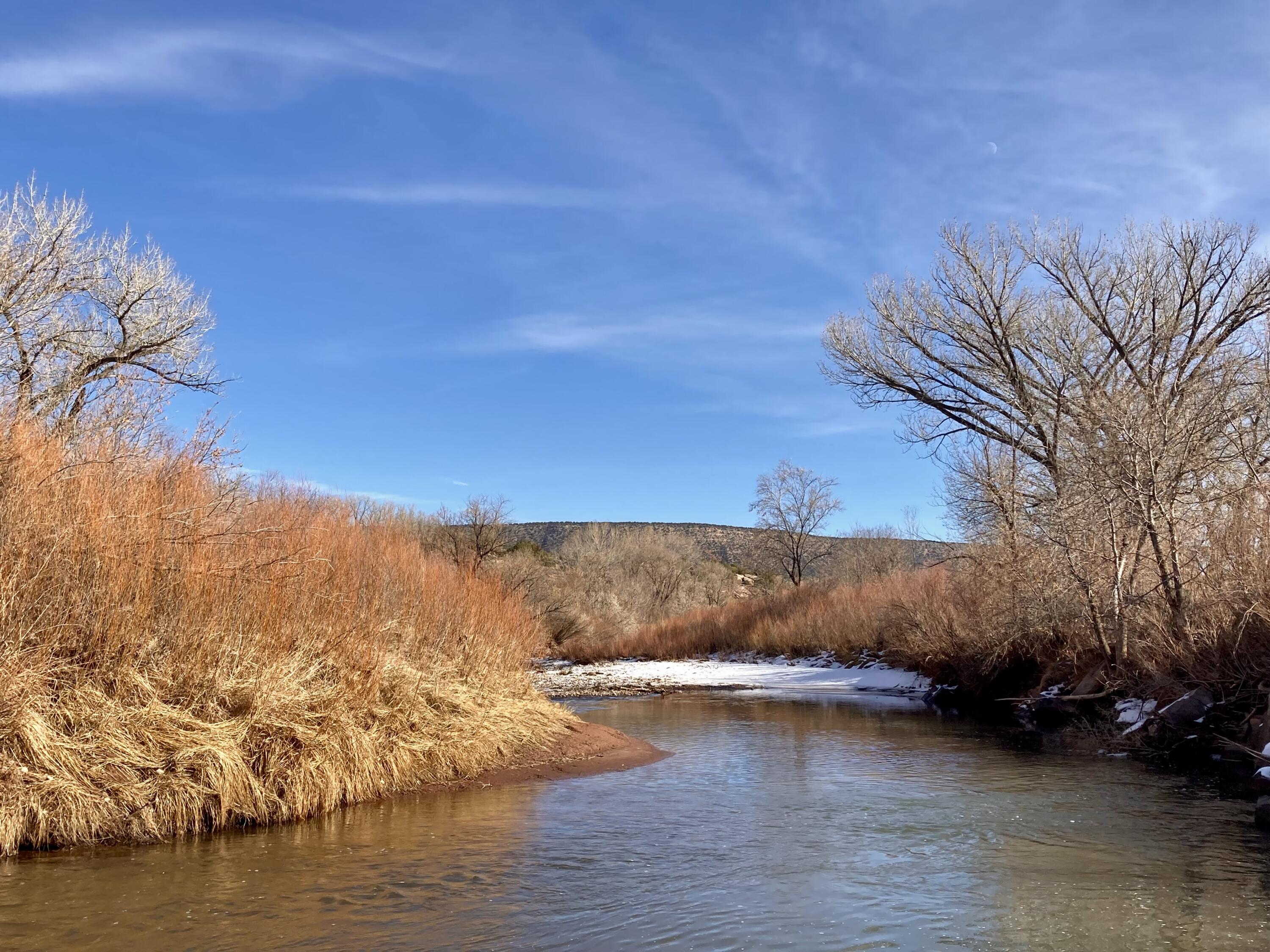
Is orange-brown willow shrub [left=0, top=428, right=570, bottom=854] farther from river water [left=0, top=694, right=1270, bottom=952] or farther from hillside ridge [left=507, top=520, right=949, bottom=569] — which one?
hillside ridge [left=507, top=520, right=949, bottom=569]

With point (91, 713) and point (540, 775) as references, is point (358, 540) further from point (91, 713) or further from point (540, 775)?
point (91, 713)

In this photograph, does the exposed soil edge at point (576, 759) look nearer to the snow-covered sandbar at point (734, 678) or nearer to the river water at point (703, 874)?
the river water at point (703, 874)

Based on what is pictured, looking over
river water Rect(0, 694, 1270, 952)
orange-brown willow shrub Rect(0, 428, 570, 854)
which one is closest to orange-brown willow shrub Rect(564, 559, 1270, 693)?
river water Rect(0, 694, 1270, 952)

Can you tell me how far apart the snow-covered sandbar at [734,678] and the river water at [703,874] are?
51.8 feet

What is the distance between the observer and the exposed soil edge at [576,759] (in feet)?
39.8

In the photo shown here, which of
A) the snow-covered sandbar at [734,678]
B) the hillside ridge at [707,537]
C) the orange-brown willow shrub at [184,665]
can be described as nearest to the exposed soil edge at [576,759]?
the orange-brown willow shrub at [184,665]

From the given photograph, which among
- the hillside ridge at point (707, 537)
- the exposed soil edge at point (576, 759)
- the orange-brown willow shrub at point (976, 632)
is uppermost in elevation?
the hillside ridge at point (707, 537)

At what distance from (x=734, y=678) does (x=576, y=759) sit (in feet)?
68.3

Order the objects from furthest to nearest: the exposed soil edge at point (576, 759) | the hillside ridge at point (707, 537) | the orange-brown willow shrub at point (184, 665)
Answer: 1. the hillside ridge at point (707, 537)
2. the exposed soil edge at point (576, 759)
3. the orange-brown willow shrub at point (184, 665)

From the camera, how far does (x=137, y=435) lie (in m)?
10.3

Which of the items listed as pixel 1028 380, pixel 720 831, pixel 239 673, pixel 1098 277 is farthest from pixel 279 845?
pixel 1098 277

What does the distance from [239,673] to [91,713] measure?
149 centimetres

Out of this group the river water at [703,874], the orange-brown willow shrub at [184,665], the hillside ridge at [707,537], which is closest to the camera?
the river water at [703,874]

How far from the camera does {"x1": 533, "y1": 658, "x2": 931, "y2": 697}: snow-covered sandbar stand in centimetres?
2922
